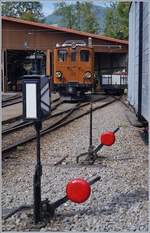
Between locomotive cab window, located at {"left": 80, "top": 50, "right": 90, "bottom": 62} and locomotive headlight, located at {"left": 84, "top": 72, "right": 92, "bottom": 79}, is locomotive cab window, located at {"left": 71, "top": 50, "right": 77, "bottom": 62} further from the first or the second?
locomotive headlight, located at {"left": 84, "top": 72, "right": 92, "bottom": 79}

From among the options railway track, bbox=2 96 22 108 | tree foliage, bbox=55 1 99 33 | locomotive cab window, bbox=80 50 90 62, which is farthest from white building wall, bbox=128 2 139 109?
tree foliage, bbox=55 1 99 33

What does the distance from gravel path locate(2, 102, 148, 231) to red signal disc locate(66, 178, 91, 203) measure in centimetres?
17

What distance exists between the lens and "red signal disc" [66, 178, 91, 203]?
15.4ft

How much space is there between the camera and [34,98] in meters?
4.41

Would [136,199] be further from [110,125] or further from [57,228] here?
[110,125]

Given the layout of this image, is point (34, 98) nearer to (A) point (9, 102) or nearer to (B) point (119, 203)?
(B) point (119, 203)

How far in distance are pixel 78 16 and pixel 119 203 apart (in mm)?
69361

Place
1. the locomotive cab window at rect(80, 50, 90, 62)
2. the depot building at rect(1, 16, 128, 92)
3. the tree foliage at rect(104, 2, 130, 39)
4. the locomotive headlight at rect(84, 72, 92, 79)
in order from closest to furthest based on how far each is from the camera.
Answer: the locomotive headlight at rect(84, 72, 92, 79)
the locomotive cab window at rect(80, 50, 90, 62)
the depot building at rect(1, 16, 128, 92)
the tree foliage at rect(104, 2, 130, 39)

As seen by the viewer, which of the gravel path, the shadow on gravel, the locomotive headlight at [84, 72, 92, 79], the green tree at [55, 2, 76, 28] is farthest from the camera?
the green tree at [55, 2, 76, 28]

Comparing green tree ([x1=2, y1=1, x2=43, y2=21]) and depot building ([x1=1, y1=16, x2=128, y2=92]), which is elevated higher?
green tree ([x1=2, y1=1, x2=43, y2=21])

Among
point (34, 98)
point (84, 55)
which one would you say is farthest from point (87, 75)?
point (34, 98)

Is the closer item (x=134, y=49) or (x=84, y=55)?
(x=134, y=49)

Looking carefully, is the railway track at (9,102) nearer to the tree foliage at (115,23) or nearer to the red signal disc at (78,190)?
the red signal disc at (78,190)

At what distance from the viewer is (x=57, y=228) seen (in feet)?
14.5
